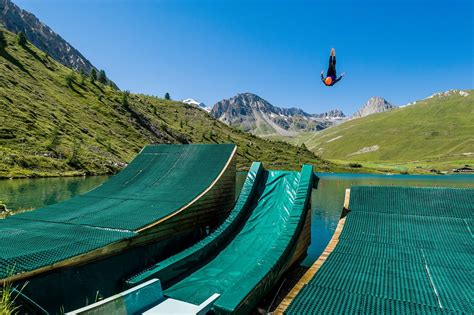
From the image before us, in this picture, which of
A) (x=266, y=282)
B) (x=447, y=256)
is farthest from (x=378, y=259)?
(x=266, y=282)

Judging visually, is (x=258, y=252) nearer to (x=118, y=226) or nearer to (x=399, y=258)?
(x=399, y=258)

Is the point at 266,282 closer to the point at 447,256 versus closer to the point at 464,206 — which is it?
the point at 447,256

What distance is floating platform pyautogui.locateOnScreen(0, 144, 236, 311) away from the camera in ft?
23.5

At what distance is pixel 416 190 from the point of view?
11.9 m

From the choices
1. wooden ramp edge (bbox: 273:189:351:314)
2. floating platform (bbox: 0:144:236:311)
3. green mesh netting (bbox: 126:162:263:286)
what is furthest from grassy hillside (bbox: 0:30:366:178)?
wooden ramp edge (bbox: 273:189:351:314)

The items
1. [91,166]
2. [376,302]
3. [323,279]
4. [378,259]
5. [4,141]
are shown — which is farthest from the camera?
[91,166]

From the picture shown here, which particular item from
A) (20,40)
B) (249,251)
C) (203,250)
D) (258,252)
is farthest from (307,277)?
(20,40)

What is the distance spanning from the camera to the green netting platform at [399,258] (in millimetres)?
5578

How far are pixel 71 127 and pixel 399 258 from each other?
80.1m

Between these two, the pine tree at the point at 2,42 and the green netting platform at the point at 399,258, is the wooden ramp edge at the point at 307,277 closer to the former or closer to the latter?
the green netting platform at the point at 399,258

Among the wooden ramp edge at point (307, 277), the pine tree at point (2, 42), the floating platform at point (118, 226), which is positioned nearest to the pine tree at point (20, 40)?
the pine tree at point (2, 42)

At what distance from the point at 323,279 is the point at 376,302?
1.19m

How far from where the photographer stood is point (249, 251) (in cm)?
1090

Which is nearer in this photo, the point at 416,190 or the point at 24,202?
the point at 416,190
